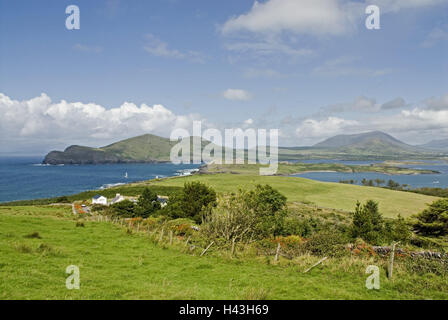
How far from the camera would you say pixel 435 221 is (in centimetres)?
4075

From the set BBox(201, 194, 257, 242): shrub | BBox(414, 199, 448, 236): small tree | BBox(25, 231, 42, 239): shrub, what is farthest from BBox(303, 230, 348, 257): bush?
BBox(414, 199, 448, 236): small tree

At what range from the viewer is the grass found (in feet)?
31.8

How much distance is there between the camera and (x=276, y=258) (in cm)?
1576

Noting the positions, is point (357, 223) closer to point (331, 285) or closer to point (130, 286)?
point (331, 285)

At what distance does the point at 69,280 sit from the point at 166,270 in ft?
15.1

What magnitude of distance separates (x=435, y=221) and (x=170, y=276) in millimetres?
44170

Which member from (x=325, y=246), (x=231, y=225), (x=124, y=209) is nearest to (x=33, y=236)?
(x=231, y=225)

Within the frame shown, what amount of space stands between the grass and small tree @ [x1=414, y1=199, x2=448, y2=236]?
114 feet

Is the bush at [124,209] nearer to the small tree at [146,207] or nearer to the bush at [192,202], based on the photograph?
the small tree at [146,207]

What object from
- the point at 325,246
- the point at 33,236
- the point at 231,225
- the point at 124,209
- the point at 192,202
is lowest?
the point at 124,209

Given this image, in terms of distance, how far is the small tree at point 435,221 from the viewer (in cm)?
4009

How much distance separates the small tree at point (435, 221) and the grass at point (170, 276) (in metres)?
34.9

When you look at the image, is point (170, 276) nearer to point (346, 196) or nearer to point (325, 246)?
point (325, 246)
